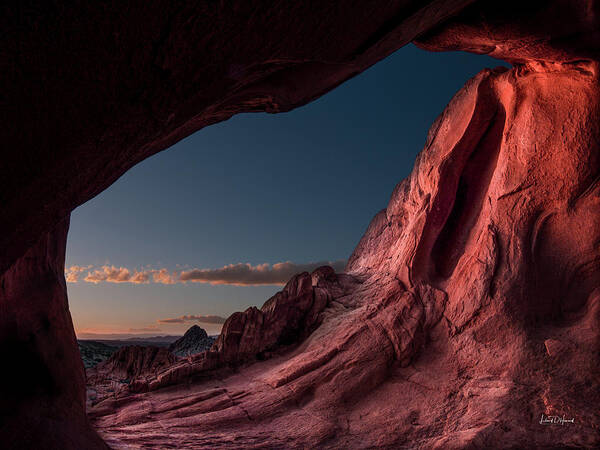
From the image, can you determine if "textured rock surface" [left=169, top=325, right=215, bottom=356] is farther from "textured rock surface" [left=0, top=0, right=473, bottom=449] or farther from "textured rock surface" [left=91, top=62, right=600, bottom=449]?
"textured rock surface" [left=0, top=0, right=473, bottom=449]

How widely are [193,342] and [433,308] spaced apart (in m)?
10.5

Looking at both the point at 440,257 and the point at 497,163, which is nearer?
the point at 497,163

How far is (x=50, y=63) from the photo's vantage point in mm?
1891

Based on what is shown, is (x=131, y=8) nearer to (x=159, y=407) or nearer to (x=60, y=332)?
(x=60, y=332)

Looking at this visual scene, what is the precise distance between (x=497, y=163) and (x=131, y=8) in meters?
7.89

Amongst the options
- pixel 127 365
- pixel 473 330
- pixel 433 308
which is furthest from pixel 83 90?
pixel 127 365


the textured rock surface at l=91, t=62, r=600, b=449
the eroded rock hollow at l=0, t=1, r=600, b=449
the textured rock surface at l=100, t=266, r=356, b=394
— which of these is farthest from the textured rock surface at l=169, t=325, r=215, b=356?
the textured rock surface at l=91, t=62, r=600, b=449

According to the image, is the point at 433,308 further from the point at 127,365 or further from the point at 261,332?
the point at 127,365

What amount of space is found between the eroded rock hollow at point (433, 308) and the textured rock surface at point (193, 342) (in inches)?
218

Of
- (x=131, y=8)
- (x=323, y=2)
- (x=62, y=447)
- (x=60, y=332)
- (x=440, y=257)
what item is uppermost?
(x=323, y=2)

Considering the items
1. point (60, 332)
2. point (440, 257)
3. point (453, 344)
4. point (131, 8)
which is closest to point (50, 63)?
point (131, 8)

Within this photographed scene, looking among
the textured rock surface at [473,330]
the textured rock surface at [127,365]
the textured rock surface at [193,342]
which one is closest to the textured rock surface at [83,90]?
the textured rock surface at [473,330]

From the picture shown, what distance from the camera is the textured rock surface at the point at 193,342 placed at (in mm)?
14500

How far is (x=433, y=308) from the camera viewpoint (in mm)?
7754
